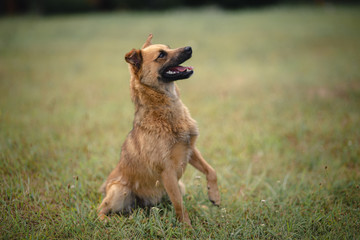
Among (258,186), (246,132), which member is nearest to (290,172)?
(258,186)

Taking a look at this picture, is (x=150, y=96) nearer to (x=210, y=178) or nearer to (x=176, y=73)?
(x=176, y=73)

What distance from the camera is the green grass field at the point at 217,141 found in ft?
9.02

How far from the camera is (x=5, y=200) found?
9.84ft

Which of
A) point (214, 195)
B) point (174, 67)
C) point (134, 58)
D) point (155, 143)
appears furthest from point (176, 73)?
point (214, 195)

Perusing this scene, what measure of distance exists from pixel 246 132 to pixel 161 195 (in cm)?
250

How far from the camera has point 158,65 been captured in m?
3.04

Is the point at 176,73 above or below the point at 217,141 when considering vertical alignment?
above

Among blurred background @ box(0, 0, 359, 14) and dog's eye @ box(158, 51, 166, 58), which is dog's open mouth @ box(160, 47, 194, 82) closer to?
dog's eye @ box(158, 51, 166, 58)

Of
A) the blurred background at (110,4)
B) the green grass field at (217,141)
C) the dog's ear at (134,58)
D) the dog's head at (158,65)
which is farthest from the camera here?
the blurred background at (110,4)

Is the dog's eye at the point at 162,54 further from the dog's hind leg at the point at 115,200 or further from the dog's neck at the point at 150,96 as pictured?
the dog's hind leg at the point at 115,200

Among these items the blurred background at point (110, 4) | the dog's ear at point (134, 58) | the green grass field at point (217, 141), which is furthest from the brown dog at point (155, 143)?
the blurred background at point (110, 4)

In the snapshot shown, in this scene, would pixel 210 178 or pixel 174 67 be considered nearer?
pixel 210 178

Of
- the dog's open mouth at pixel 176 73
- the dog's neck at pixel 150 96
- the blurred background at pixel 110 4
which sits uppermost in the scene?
the blurred background at pixel 110 4

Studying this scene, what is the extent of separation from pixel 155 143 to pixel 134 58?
90 centimetres
